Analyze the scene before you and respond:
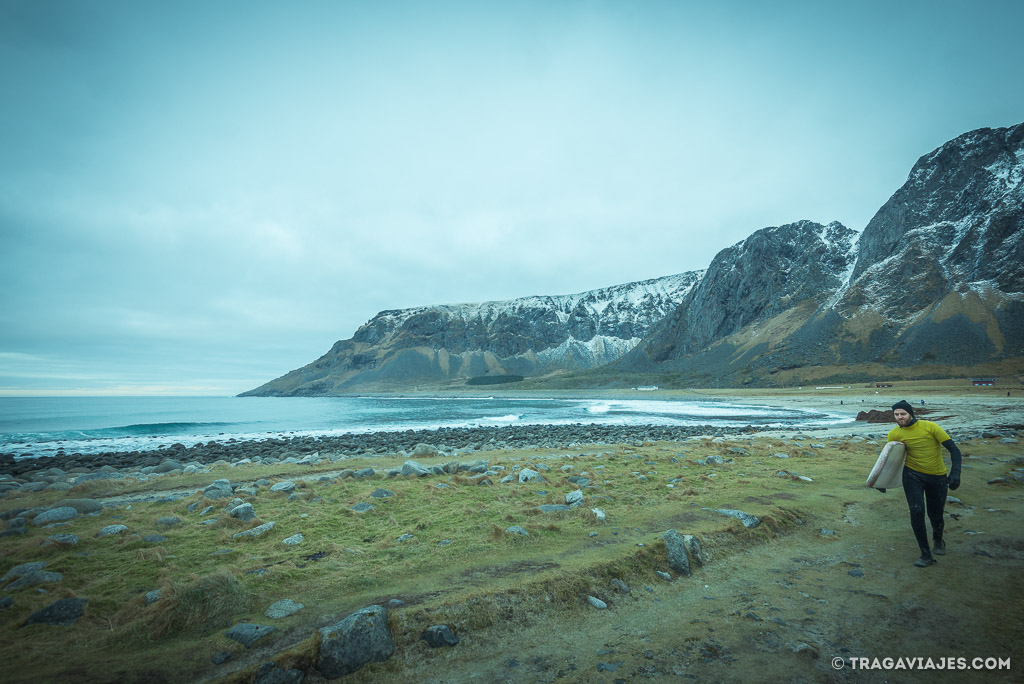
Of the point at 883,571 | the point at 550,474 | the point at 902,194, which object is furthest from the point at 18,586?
the point at 902,194

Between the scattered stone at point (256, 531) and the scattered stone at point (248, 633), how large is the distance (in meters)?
3.95

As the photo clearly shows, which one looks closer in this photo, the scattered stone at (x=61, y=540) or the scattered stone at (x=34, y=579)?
the scattered stone at (x=34, y=579)

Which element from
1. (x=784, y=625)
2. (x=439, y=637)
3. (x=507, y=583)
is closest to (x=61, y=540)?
(x=439, y=637)

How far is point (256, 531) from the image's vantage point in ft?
28.7

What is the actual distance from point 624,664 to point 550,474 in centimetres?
979

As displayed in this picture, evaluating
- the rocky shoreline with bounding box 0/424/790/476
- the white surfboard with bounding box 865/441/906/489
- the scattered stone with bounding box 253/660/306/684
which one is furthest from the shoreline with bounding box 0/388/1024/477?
the scattered stone with bounding box 253/660/306/684

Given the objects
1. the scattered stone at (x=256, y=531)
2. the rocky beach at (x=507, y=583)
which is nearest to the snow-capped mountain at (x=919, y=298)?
the rocky beach at (x=507, y=583)

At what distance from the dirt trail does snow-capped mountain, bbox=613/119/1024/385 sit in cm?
13323

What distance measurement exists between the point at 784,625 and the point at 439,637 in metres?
4.52

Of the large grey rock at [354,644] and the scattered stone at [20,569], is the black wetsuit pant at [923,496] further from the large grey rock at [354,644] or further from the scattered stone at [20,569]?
the scattered stone at [20,569]

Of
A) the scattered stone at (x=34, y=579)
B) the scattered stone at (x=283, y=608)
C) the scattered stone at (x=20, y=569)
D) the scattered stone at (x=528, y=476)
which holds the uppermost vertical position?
the scattered stone at (x=20, y=569)

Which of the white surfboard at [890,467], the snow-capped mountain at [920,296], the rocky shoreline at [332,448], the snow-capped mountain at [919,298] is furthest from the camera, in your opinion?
the snow-capped mountain at [920,296]

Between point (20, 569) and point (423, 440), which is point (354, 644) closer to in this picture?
point (20, 569)

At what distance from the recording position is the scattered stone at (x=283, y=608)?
5594mm
